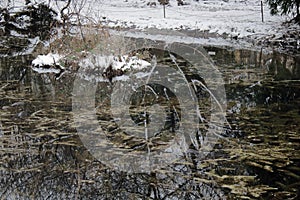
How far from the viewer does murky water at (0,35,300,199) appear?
3.54 m

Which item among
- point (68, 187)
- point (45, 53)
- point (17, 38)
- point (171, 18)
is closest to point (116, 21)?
point (171, 18)

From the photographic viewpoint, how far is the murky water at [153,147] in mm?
3545

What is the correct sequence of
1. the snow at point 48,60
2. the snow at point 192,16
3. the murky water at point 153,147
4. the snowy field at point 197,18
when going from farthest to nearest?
the snow at point 192,16 < the snowy field at point 197,18 < the snow at point 48,60 < the murky water at point 153,147

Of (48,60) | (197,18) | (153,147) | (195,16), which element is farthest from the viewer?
(195,16)

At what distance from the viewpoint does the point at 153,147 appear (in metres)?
4.41

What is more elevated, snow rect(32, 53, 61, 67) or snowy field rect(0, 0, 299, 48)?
snowy field rect(0, 0, 299, 48)

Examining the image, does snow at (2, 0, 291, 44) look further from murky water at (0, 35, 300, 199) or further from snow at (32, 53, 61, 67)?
murky water at (0, 35, 300, 199)

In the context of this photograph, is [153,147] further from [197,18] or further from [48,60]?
[197,18]

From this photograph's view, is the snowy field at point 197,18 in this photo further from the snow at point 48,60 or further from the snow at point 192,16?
the snow at point 48,60

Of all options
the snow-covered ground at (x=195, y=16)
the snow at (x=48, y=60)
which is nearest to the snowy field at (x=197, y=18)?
the snow-covered ground at (x=195, y=16)

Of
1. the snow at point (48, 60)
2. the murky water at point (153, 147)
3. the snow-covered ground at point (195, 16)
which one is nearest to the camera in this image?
the murky water at point (153, 147)

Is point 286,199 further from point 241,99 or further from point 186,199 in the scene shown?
point 241,99

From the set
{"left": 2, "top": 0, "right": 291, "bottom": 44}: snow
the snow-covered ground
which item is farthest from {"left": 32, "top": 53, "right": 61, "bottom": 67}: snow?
the snow-covered ground

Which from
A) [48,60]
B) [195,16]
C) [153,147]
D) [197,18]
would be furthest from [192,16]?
[153,147]
